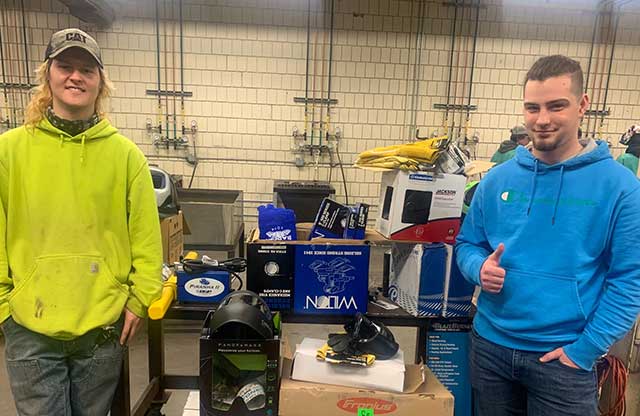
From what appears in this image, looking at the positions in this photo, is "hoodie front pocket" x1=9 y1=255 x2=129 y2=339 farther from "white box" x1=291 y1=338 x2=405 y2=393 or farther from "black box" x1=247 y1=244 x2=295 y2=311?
"white box" x1=291 y1=338 x2=405 y2=393

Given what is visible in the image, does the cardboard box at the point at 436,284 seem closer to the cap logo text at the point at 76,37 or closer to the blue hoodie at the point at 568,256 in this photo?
the blue hoodie at the point at 568,256

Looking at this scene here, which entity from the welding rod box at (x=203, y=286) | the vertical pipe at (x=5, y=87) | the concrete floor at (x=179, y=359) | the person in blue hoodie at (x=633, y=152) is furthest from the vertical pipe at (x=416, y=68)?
the vertical pipe at (x=5, y=87)

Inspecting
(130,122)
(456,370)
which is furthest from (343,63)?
(456,370)

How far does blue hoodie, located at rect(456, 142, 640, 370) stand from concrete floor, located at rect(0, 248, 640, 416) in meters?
1.26

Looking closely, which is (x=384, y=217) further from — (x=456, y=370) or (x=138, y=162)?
(x=138, y=162)

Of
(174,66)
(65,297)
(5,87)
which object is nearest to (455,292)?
(65,297)

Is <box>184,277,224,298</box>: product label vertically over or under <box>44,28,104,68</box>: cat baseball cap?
under

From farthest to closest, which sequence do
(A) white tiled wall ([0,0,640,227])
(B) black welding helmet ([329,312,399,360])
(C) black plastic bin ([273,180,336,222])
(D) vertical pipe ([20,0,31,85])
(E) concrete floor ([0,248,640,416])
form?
(A) white tiled wall ([0,0,640,227]) < (D) vertical pipe ([20,0,31,85]) < (C) black plastic bin ([273,180,336,222]) < (E) concrete floor ([0,248,640,416]) < (B) black welding helmet ([329,312,399,360])

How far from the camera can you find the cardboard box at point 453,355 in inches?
71.8

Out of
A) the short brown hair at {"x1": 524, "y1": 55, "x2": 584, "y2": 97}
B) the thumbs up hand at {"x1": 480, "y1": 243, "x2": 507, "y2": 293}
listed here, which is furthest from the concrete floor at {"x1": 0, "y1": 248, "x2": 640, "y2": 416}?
the short brown hair at {"x1": 524, "y1": 55, "x2": 584, "y2": 97}

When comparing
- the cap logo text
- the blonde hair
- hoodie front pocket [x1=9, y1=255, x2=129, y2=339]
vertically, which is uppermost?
the cap logo text

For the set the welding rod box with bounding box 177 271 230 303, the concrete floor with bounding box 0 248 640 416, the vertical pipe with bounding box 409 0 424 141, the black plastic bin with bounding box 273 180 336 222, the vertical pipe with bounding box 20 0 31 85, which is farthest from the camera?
the vertical pipe with bounding box 409 0 424 141

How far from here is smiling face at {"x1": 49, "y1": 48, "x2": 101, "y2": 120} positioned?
1.25 metres

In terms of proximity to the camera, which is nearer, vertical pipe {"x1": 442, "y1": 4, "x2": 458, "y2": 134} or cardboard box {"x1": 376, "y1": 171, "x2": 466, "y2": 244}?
cardboard box {"x1": 376, "y1": 171, "x2": 466, "y2": 244}
